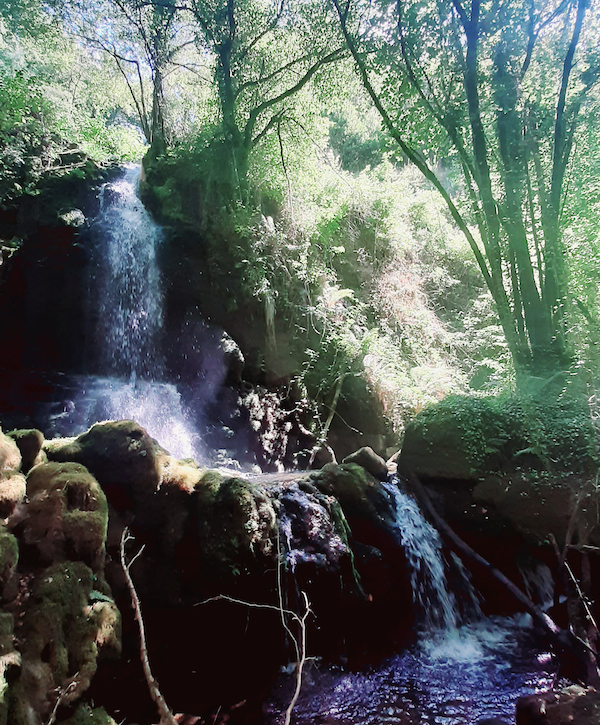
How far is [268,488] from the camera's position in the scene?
5.06 meters

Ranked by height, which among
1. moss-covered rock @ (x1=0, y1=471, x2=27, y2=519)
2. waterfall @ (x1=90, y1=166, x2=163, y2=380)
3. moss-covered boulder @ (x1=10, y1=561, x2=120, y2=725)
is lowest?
moss-covered boulder @ (x1=10, y1=561, x2=120, y2=725)

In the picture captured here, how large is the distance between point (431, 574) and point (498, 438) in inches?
82.5

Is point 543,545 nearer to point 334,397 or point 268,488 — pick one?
point 268,488

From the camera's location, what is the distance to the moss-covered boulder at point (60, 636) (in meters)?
2.29

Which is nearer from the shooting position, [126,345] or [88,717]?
[88,717]

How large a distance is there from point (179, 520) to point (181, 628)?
2.95ft

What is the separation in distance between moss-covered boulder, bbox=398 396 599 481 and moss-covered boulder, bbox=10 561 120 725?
4.55m

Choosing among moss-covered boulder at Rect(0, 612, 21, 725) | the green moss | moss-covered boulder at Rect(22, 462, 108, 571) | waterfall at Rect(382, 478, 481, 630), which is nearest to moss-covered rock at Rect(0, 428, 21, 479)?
moss-covered boulder at Rect(22, 462, 108, 571)

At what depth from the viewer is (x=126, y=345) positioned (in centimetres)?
859

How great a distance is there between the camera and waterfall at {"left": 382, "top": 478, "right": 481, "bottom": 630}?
483cm

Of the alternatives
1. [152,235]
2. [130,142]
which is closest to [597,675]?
[152,235]

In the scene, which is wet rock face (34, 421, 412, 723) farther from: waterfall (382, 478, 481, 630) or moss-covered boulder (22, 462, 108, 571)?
waterfall (382, 478, 481, 630)

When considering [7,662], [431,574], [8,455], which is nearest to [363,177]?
[431,574]

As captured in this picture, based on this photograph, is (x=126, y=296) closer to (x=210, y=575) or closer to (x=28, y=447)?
(x=28, y=447)
